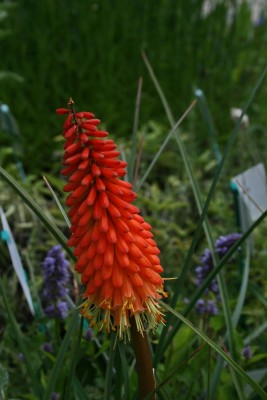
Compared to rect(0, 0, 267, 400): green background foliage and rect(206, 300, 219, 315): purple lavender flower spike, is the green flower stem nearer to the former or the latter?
rect(206, 300, 219, 315): purple lavender flower spike

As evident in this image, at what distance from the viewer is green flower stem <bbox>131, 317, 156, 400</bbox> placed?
4.03 ft

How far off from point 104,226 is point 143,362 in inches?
10.3

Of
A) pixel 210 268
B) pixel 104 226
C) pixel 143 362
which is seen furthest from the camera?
pixel 210 268

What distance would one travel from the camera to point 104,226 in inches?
44.2

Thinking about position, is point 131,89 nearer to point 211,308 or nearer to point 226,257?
point 211,308

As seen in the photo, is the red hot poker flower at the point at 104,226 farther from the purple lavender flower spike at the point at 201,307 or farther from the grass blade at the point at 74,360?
the purple lavender flower spike at the point at 201,307

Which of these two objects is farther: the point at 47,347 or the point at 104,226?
the point at 47,347

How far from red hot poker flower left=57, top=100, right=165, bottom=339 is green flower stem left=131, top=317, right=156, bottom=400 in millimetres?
46

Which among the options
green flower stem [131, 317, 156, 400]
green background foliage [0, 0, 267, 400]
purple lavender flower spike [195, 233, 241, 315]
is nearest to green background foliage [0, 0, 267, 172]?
green background foliage [0, 0, 267, 400]

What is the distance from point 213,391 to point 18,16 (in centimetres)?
241

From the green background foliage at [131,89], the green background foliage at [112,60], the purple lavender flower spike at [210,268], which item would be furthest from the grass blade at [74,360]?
the green background foliage at [112,60]

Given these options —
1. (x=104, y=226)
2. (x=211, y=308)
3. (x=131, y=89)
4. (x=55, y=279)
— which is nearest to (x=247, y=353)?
(x=211, y=308)

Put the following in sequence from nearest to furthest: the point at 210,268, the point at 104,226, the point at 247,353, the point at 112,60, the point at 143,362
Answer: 1. the point at 104,226
2. the point at 143,362
3. the point at 247,353
4. the point at 210,268
5. the point at 112,60

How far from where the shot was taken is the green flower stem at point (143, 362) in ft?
4.03
